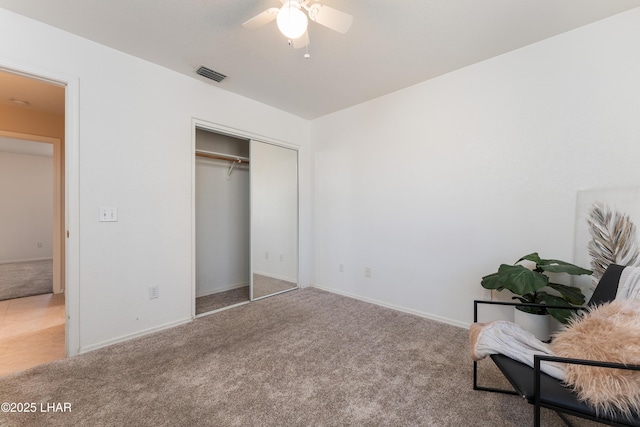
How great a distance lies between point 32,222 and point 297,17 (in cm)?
795

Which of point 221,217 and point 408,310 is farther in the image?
point 221,217

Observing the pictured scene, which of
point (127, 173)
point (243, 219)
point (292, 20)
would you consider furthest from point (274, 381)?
point (243, 219)

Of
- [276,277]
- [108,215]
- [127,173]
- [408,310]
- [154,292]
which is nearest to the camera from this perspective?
[108,215]

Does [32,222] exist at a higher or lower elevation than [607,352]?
higher

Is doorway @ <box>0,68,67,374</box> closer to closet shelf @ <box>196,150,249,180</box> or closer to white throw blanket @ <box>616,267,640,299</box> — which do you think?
closet shelf @ <box>196,150,249,180</box>

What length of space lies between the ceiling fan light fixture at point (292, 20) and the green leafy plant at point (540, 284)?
222cm

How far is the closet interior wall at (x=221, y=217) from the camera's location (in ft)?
12.1

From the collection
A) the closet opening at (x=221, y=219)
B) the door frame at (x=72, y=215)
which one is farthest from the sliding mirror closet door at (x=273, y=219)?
the door frame at (x=72, y=215)

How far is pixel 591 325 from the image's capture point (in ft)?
4.34

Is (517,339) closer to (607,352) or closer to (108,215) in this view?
(607,352)

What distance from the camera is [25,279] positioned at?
14.0 ft

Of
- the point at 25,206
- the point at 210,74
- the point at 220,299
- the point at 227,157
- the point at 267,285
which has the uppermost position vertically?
the point at 210,74

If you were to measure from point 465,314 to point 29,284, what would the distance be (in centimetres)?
607

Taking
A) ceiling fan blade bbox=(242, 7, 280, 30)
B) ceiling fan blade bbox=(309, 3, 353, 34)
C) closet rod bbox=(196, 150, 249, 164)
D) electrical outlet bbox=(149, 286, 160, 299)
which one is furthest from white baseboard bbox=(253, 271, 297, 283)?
ceiling fan blade bbox=(309, 3, 353, 34)
